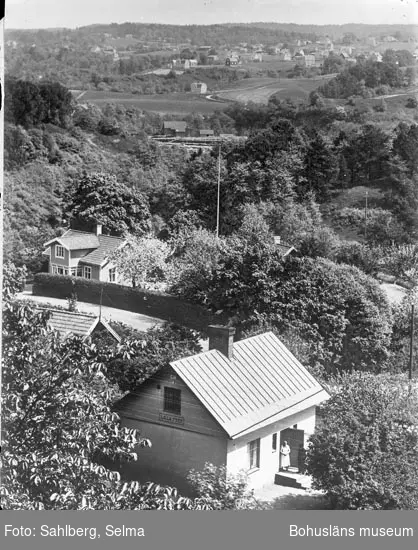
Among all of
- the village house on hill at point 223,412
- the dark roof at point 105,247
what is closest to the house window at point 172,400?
the village house on hill at point 223,412

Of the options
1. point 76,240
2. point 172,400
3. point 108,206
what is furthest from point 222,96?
point 172,400

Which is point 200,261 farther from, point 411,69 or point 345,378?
point 411,69

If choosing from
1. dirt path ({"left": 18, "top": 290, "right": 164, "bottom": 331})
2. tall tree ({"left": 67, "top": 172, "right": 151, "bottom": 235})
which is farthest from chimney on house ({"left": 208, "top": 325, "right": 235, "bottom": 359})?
tall tree ({"left": 67, "top": 172, "right": 151, "bottom": 235})

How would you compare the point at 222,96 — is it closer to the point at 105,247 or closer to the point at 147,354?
the point at 105,247

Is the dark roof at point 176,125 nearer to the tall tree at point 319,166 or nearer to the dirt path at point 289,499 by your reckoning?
the tall tree at point 319,166

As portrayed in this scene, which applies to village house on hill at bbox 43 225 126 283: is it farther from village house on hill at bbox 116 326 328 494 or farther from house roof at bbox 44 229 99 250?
village house on hill at bbox 116 326 328 494

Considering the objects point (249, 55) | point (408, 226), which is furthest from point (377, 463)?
point (249, 55)
